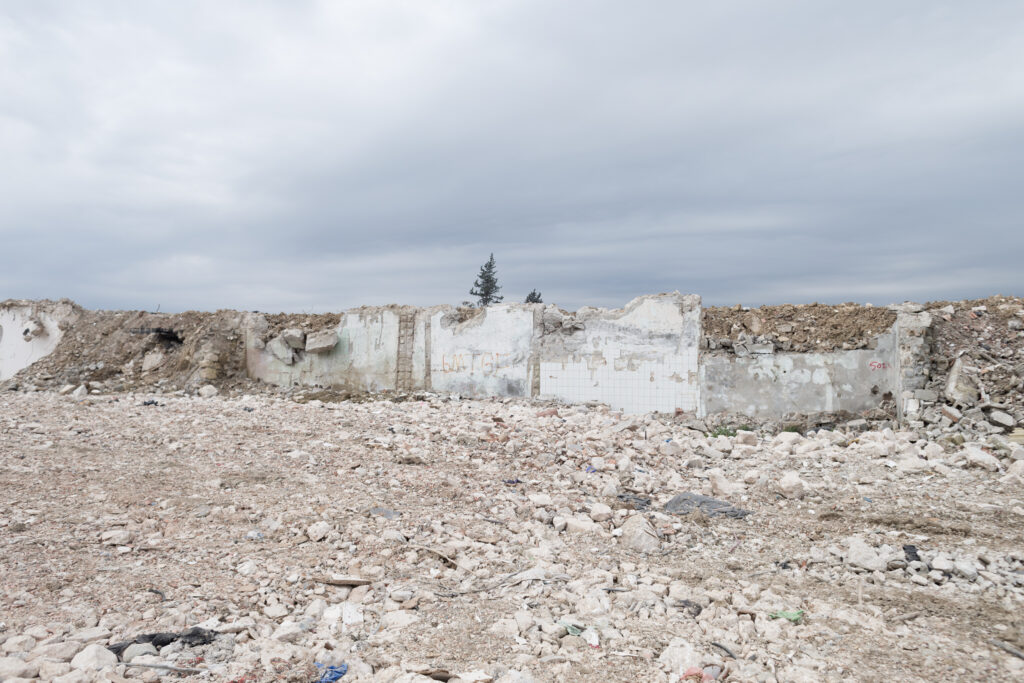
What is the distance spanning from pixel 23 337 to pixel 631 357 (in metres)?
16.0

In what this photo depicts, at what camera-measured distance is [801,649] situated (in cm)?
304

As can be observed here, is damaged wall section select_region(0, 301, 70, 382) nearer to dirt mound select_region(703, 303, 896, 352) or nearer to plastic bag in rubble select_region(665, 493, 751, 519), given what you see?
dirt mound select_region(703, 303, 896, 352)

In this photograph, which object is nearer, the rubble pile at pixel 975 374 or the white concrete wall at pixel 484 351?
the rubble pile at pixel 975 374

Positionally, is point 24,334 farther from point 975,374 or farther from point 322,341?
point 975,374

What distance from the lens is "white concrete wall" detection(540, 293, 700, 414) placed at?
1036 cm

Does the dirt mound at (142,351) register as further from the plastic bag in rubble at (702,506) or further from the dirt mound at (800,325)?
the plastic bag in rubble at (702,506)

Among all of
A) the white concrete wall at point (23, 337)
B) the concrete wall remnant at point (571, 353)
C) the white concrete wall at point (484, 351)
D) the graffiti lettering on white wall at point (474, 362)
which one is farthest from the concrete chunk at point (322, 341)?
the white concrete wall at point (23, 337)

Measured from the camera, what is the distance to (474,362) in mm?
11820

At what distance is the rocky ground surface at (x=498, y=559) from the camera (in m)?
2.93

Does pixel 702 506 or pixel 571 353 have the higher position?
pixel 571 353

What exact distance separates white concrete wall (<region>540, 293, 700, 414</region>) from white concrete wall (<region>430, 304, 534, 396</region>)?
0.48 metres

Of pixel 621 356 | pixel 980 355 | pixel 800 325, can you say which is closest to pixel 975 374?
pixel 980 355

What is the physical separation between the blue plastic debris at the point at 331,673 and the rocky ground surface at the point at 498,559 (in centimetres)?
2

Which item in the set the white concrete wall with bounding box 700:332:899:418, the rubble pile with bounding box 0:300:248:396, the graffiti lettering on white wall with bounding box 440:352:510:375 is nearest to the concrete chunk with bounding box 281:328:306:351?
the rubble pile with bounding box 0:300:248:396
